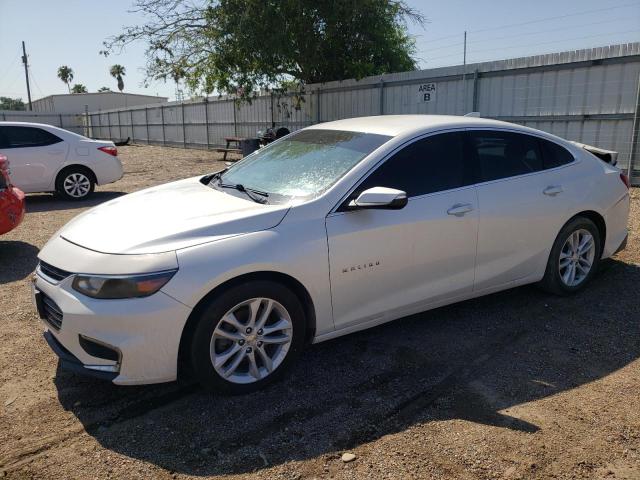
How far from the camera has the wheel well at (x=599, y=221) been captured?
4.71 m

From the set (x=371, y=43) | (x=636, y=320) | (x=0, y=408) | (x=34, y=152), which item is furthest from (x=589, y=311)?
(x=371, y=43)

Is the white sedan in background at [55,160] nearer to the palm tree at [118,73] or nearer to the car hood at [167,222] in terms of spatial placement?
the car hood at [167,222]

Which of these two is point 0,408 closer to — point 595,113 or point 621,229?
point 621,229

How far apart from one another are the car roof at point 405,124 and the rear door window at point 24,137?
291 inches

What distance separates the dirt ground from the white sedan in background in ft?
20.6

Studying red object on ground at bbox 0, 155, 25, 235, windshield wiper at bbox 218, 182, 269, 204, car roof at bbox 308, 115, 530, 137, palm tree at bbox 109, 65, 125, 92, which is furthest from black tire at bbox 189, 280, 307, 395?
palm tree at bbox 109, 65, 125, 92

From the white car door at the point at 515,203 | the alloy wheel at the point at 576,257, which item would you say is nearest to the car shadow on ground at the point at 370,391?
the alloy wheel at the point at 576,257

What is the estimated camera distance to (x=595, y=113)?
9688mm

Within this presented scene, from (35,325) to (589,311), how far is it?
461cm

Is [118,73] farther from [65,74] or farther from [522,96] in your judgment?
[522,96]

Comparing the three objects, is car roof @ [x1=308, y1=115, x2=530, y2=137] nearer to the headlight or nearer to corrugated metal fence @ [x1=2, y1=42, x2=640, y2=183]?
the headlight

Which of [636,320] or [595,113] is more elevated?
[595,113]

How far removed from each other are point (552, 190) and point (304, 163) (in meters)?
2.09

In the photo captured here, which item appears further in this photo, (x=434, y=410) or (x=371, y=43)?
(x=371, y=43)
